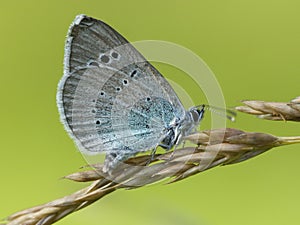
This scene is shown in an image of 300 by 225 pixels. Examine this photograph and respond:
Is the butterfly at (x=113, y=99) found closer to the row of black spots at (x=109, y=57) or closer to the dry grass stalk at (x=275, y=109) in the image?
the row of black spots at (x=109, y=57)

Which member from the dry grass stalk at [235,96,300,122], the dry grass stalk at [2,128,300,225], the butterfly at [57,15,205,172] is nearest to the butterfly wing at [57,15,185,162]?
the butterfly at [57,15,205,172]

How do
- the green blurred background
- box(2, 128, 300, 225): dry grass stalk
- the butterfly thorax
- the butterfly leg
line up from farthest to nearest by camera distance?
the green blurred background < the butterfly thorax < the butterfly leg < box(2, 128, 300, 225): dry grass stalk

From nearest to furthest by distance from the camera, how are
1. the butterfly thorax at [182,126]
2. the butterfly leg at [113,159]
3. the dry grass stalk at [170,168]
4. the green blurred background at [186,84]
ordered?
the dry grass stalk at [170,168]
the butterfly leg at [113,159]
the butterfly thorax at [182,126]
the green blurred background at [186,84]

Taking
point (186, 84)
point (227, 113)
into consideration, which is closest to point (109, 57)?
point (227, 113)

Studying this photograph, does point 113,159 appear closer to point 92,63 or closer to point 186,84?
point 92,63

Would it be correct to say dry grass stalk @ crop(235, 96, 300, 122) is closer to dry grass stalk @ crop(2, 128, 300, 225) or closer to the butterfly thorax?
dry grass stalk @ crop(2, 128, 300, 225)

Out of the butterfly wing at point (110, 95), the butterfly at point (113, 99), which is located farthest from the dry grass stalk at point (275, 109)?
the butterfly wing at point (110, 95)
